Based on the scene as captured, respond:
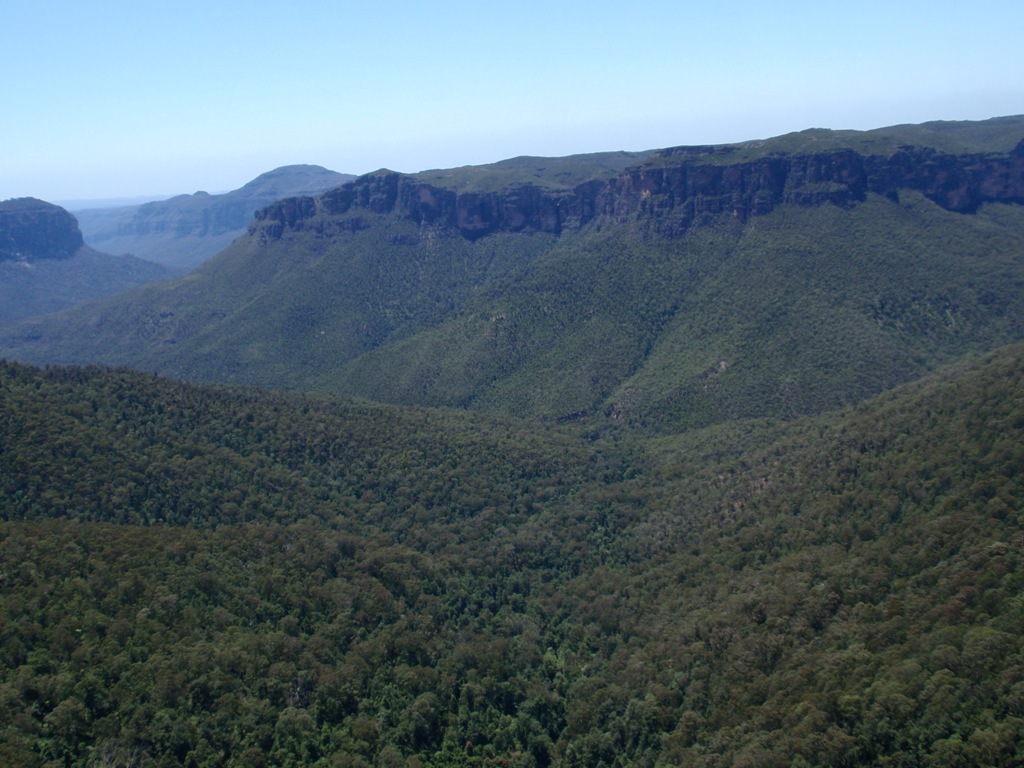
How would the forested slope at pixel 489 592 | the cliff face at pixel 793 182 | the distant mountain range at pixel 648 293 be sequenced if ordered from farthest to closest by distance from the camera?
the cliff face at pixel 793 182
the distant mountain range at pixel 648 293
the forested slope at pixel 489 592

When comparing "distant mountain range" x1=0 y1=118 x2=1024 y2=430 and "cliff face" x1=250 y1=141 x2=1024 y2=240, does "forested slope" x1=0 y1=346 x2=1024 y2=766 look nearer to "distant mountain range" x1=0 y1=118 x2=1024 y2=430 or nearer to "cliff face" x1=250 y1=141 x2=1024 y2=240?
"distant mountain range" x1=0 y1=118 x2=1024 y2=430

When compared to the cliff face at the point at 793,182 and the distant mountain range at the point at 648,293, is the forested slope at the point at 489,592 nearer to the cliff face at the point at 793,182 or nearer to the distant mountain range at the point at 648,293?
the distant mountain range at the point at 648,293

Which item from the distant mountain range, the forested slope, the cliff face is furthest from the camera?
the cliff face

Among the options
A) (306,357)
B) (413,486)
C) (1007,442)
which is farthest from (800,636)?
(306,357)

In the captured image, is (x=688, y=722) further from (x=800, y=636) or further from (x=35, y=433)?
(x=35, y=433)

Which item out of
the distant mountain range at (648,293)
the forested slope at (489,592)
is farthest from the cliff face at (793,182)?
the forested slope at (489,592)

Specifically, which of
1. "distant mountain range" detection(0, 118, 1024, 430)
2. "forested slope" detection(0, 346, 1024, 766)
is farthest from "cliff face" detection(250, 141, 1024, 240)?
"forested slope" detection(0, 346, 1024, 766)

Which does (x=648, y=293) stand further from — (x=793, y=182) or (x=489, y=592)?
(x=489, y=592)
